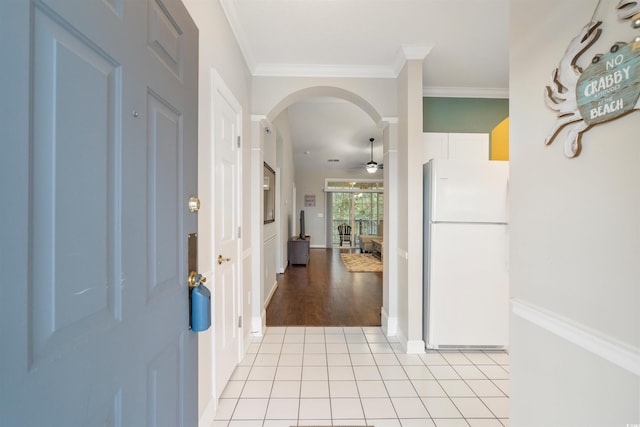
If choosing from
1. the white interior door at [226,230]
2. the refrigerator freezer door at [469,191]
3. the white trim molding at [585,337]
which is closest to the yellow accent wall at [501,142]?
the refrigerator freezer door at [469,191]

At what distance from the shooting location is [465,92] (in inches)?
126

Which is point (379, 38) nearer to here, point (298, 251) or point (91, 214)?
point (91, 214)

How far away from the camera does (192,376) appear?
1.09 metres

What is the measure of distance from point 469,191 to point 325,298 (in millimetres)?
2549

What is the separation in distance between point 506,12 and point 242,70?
210 centimetres

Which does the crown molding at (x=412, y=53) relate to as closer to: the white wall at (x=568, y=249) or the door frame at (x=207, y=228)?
the white wall at (x=568, y=249)

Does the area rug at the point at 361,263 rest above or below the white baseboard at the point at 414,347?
below

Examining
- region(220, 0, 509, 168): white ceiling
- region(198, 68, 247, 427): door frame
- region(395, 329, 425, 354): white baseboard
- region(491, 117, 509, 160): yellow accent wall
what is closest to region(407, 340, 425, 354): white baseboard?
region(395, 329, 425, 354): white baseboard

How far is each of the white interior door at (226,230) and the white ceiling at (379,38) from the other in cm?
68

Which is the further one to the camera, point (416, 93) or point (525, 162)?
point (416, 93)

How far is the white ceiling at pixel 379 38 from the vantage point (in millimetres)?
1998

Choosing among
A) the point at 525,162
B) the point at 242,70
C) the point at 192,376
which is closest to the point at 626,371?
the point at 525,162

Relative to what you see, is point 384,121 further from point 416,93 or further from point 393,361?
point 393,361

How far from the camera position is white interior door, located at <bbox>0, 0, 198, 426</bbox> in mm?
446
